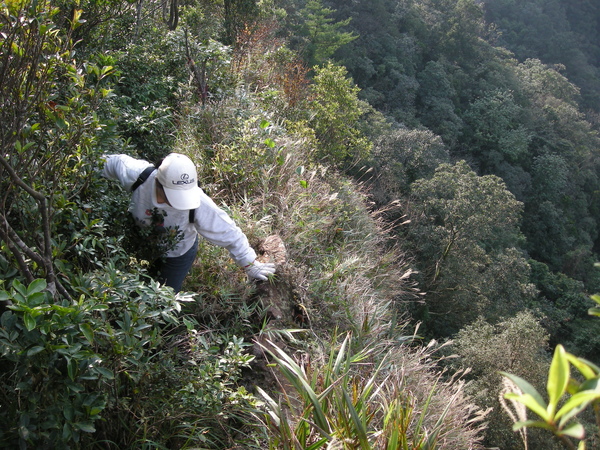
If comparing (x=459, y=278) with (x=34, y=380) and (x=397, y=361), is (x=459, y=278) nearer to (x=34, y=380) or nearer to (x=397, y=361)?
(x=397, y=361)

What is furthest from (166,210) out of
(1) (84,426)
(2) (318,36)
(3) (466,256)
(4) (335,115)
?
(2) (318,36)

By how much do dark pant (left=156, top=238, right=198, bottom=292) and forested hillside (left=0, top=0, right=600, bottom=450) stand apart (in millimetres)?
101

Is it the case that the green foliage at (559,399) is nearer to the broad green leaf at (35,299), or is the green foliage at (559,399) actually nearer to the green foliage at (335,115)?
the broad green leaf at (35,299)

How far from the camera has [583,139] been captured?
30.0 meters

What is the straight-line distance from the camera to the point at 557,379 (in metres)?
0.61

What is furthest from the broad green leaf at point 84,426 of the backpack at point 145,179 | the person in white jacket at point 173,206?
the backpack at point 145,179

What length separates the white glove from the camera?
10.6ft

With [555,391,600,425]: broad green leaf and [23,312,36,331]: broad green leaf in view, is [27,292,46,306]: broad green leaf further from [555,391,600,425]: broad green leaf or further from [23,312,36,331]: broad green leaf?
[555,391,600,425]: broad green leaf

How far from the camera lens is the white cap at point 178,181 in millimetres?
2627

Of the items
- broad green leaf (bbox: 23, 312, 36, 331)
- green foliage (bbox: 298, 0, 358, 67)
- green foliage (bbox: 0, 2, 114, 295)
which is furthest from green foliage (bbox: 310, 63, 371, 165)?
green foliage (bbox: 298, 0, 358, 67)

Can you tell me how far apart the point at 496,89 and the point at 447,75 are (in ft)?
11.5

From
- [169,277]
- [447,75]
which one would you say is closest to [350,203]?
[169,277]

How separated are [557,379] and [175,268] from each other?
2.70 meters

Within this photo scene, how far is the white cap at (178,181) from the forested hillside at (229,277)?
336mm
